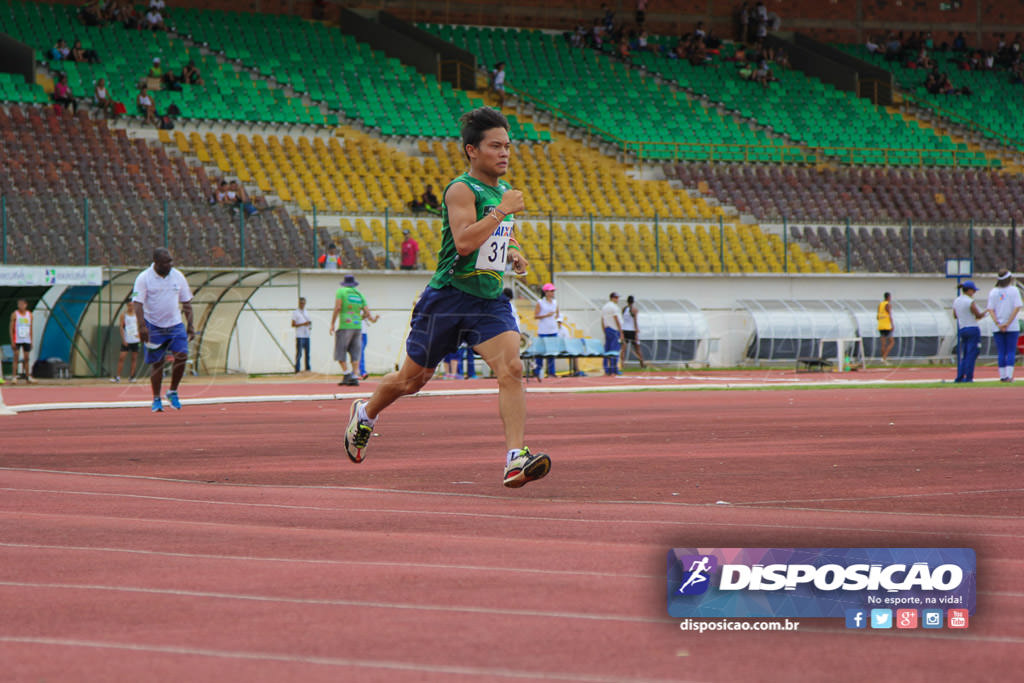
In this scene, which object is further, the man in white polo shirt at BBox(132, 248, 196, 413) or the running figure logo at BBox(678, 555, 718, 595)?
the man in white polo shirt at BBox(132, 248, 196, 413)

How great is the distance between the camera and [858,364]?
37.2 m

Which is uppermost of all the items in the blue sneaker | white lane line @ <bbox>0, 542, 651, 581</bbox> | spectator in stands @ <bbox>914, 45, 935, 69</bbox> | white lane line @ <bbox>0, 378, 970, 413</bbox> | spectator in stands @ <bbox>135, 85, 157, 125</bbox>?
spectator in stands @ <bbox>914, 45, 935, 69</bbox>

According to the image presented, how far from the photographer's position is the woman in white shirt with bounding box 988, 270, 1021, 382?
25.8 metres

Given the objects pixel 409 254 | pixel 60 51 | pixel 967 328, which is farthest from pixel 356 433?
pixel 60 51

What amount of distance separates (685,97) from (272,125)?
643 inches

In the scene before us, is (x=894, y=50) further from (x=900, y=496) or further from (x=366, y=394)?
(x=900, y=496)

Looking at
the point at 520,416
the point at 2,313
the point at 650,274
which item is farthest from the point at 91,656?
the point at 650,274

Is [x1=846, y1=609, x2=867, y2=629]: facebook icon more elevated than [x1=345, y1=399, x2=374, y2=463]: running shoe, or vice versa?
[x1=846, y1=609, x2=867, y2=629]: facebook icon

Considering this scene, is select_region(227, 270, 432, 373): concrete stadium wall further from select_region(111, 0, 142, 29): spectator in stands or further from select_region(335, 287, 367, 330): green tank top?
select_region(111, 0, 142, 29): spectator in stands

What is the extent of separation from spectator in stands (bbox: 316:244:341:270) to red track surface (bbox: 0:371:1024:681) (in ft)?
68.2

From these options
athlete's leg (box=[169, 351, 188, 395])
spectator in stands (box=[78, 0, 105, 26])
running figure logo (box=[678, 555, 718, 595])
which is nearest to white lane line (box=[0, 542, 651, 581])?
running figure logo (box=[678, 555, 718, 595])

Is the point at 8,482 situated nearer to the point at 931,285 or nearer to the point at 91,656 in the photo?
the point at 91,656

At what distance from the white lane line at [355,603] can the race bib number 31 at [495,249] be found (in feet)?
12.2

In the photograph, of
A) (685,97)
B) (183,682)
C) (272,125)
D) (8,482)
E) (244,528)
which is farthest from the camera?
(685,97)
